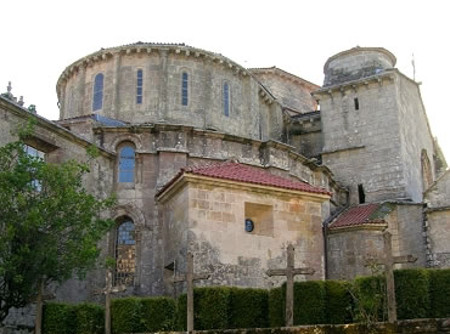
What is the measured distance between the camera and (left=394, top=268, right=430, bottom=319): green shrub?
15.0m

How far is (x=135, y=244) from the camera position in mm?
25344

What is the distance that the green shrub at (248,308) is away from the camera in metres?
16.4

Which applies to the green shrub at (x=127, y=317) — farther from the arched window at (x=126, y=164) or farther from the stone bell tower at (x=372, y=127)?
the stone bell tower at (x=372, y=127)

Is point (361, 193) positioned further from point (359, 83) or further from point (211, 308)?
point (211, 308)

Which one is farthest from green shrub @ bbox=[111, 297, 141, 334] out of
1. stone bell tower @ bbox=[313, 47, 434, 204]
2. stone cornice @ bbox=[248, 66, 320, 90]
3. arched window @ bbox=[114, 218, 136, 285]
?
stone cornice @ bbox=[248, 66, 320, 90]

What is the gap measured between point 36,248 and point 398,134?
2154 centimetres

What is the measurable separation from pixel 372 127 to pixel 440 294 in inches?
811

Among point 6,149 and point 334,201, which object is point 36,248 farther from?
point 334,201

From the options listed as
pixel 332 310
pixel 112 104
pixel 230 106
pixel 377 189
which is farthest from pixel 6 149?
pixel 377 189

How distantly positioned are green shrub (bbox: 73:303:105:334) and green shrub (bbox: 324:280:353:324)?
605 cm

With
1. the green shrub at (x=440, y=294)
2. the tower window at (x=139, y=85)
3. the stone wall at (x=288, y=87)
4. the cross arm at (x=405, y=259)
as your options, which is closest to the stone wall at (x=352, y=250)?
the tower window at (x=139, y=85)

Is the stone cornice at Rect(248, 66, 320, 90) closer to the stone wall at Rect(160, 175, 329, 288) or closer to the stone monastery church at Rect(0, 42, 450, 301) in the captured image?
the stone monastery church at Rect(0, 42, 450, 301)

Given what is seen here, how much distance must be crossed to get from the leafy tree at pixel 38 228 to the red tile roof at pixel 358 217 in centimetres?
1264

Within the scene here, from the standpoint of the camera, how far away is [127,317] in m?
17.4
